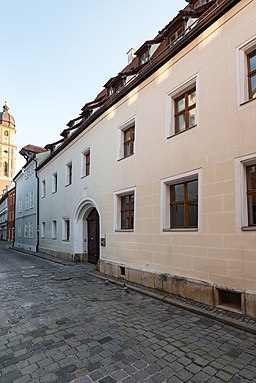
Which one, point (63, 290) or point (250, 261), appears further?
point (63, 290)

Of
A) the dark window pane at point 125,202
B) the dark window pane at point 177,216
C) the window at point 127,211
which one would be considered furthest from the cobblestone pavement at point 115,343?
the dark window pane at point 125,202

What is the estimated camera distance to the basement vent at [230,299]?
551cm

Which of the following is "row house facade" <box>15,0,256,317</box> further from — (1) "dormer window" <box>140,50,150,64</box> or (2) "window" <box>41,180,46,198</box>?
(2) "window" <box>41,180,46,198</box>

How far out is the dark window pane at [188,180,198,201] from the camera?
6.94 m

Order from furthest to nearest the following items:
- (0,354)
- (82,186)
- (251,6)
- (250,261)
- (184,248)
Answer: (82,186)
(184,248)
(251,6)
(250,261)
(0,354)

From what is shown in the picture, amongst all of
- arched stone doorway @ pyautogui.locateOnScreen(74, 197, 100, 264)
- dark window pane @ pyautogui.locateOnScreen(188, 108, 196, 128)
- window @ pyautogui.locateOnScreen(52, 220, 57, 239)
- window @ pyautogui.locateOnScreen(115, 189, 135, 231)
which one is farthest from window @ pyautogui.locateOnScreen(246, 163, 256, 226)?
window @ pyautogui.locateOnScreen(52, 220, 57, 239)

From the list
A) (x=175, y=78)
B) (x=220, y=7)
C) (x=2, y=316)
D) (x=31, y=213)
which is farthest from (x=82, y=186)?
(x=31, y=213)

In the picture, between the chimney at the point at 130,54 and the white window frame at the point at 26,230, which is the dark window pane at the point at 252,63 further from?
the white window frame at the point at 26,230

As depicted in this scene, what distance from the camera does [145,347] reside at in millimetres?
4016

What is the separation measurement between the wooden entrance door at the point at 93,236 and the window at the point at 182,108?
7.01 meters

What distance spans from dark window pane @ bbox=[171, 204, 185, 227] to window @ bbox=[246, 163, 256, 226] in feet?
6.76

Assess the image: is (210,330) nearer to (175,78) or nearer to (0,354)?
(0,354)

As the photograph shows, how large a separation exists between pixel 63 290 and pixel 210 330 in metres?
4.71

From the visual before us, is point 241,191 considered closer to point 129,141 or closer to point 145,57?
point 129,141
